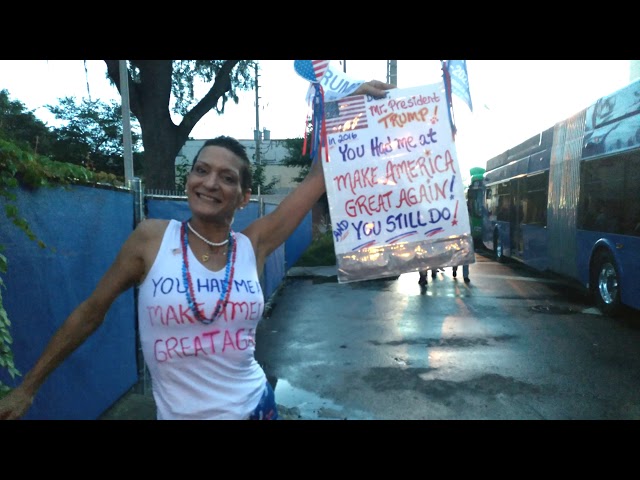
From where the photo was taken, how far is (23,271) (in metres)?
3.39

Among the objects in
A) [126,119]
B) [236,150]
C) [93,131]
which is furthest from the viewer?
[93,131]

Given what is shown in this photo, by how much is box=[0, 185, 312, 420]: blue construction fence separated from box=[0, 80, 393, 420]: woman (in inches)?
42.6

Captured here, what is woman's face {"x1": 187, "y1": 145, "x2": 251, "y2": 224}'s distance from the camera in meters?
2.20

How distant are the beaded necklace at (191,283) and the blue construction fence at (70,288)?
126 centimetres

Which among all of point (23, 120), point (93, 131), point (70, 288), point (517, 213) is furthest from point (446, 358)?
point (93, 131)

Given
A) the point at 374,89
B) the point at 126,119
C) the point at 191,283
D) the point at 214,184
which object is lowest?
the point at 191,283

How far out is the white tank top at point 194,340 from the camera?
2000mm

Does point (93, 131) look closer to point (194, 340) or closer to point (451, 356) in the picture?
point (451, 356)

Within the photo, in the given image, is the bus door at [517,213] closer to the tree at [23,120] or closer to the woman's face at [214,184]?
the woman's face at [214,184]

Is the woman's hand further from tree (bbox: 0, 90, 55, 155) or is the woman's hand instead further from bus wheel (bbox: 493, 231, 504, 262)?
tree (bbox: 0, 90, 55, 155)

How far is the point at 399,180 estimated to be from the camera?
2598 millimetres

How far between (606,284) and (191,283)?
944 cm

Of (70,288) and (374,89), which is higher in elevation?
(374,89)

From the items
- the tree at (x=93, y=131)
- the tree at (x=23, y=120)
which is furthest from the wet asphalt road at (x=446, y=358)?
the tree at (x=93, y=131)
